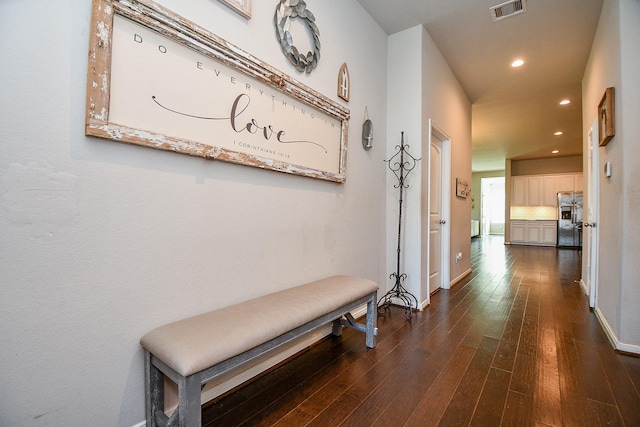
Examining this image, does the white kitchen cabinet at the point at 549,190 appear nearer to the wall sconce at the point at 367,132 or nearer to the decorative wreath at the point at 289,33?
the wall sconce at the point at 367,132

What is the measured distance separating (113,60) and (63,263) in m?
0.82

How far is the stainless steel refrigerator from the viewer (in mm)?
8414

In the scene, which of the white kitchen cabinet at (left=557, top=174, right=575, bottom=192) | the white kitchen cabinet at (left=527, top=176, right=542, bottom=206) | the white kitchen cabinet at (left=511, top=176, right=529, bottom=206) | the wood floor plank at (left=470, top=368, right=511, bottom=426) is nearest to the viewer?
the wood floor plank at (left=470, top=368, right=511, bottom=426)

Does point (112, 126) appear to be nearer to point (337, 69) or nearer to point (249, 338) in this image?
point (249, 338)

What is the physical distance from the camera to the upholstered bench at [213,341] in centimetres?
110

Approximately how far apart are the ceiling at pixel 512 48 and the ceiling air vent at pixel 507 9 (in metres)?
0.05

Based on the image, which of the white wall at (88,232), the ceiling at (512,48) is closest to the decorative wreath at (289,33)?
the white wall at (88,232)

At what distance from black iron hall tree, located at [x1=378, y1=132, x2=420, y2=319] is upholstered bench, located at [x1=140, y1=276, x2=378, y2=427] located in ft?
4.87

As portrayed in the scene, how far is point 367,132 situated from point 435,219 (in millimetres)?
1630

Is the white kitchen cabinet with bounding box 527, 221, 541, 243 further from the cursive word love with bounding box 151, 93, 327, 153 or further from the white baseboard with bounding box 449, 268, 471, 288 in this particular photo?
the cursive word love with bounding box 151, 93, 327, 153

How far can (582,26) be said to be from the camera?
3055mm

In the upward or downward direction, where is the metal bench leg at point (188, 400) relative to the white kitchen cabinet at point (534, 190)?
downward

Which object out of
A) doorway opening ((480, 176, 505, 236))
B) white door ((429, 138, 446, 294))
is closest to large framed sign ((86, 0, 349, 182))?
white door ((429, 138, 446, 294))

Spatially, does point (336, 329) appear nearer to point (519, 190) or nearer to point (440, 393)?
point (440, 393)
